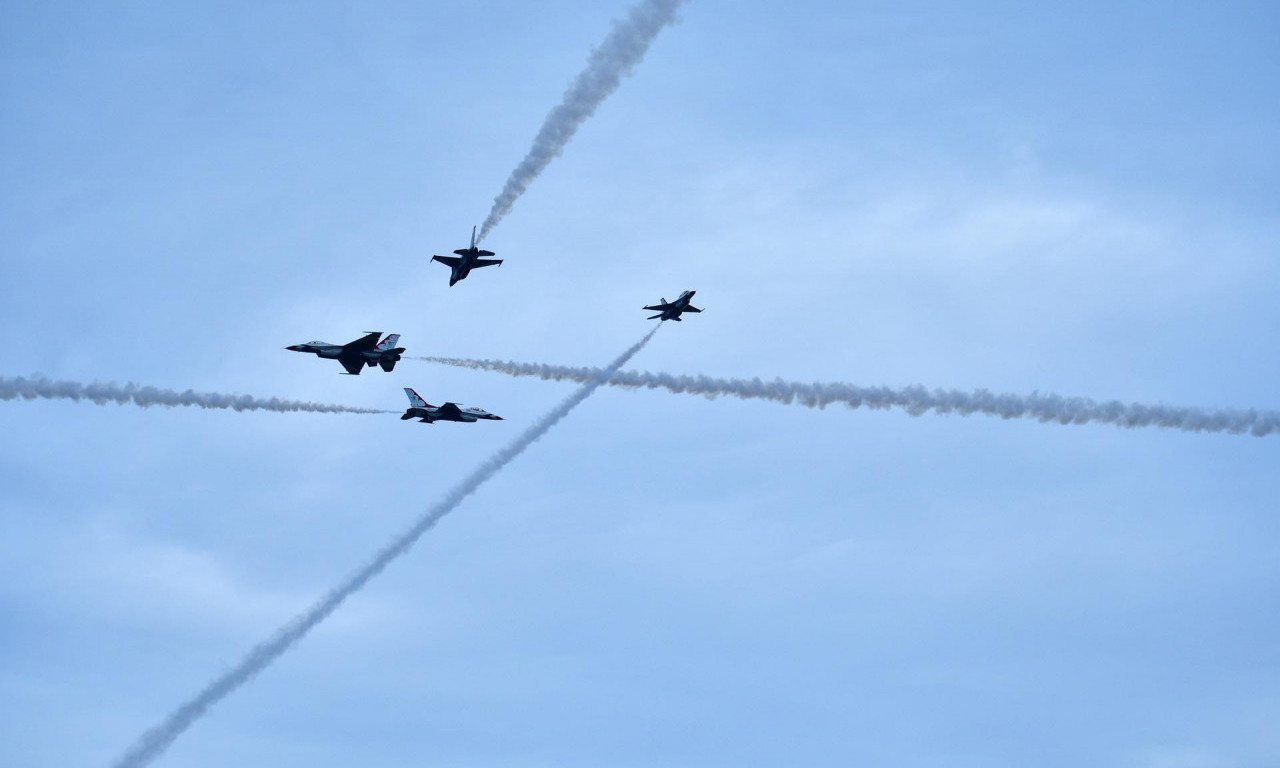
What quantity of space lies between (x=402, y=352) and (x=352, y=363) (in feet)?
9.12

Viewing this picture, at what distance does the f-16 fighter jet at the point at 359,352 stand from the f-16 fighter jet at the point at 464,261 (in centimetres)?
607

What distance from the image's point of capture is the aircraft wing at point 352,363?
8569 cm

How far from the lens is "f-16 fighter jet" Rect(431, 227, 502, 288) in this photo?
8181 centimetres

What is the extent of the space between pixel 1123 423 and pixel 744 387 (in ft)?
62.4

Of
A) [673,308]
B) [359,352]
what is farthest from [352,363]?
[673,308]

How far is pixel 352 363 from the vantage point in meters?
85.8

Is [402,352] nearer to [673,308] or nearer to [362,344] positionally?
[362,344]

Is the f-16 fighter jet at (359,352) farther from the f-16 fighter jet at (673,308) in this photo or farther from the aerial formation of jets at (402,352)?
the f-16 fighter jet at (673,308)

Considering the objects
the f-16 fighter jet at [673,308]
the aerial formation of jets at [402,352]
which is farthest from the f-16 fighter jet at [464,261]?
the f-16 fighter jet at [673,308]

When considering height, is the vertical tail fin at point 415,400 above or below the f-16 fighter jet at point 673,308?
below

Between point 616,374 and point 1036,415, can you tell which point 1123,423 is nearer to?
point 1036,415

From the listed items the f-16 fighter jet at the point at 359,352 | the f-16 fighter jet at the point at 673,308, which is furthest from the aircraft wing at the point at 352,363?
the f-16 fighter jet at the point at 673,308

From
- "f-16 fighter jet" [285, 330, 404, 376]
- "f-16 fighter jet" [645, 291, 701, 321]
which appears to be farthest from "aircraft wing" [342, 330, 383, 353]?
"f-16 fighter jet" [645, 291, 701, 321]

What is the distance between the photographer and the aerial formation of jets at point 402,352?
82188 millimetres
